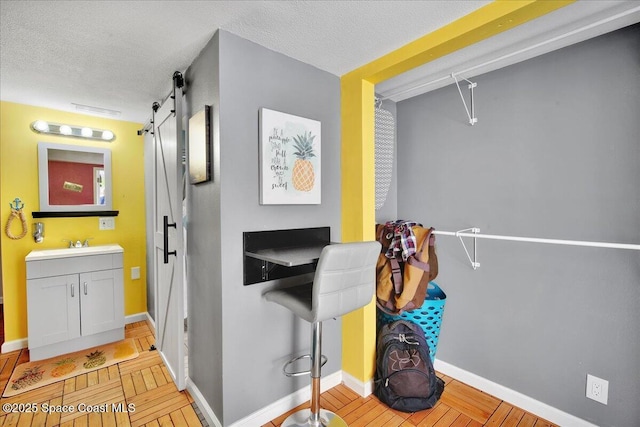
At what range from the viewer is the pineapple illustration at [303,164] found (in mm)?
1840

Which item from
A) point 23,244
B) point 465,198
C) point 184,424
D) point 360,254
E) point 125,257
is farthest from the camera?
point 125,257

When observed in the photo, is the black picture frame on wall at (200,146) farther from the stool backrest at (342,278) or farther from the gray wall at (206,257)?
the stool backrest at (342,278)

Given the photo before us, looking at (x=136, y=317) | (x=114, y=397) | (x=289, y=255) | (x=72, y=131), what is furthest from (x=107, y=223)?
(x=289, y=255)

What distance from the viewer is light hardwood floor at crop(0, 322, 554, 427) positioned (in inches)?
68.4

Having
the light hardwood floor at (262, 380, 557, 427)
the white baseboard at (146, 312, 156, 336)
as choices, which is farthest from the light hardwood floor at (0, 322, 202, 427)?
the light hardwood floor at (262, 380, 557, 427)

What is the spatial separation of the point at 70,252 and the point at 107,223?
496 millimetres

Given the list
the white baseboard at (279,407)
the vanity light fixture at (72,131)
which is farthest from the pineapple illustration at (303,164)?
the vanity light fixture at (72,131)

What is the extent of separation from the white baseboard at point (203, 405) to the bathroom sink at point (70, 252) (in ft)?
4.87

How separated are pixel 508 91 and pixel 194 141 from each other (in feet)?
6.73

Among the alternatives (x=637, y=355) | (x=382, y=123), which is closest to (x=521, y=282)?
(x=637, y=355)

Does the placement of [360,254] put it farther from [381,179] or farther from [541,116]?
[541,116]

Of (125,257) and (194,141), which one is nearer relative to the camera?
(194,141)

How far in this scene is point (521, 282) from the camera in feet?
6.20

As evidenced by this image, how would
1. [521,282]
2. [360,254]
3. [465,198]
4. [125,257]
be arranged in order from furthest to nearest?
[125,257] → [465,198] → [521,282] → [360,254]
